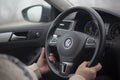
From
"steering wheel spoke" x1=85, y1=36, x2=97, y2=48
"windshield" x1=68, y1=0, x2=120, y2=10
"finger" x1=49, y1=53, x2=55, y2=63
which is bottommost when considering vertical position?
"finger" x1=49, y1=53, x2=55, y2=63

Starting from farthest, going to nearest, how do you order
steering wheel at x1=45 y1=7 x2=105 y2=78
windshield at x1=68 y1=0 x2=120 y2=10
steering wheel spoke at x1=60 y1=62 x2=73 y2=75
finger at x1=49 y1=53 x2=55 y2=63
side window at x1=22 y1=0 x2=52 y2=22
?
1. windshield at x1=68 y1=0 x2=120 y2=10
2. side window at x1=22 y1=0 x2=52 y2=22
3. finger at x1=49 y1=53 x2=55 y2=63
4. steering wheel spoke at x1=60 y1=62 x2=73 y2=75
5. steering wheel at x1=45 y1=7 x2=105 y2=78

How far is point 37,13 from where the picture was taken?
3.57 m

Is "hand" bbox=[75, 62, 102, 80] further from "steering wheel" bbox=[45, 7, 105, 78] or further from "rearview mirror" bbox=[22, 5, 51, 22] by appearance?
"rearview mirror" bbox=[22, 5, 51, 22]

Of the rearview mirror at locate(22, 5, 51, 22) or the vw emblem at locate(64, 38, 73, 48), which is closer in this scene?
the vw emblem at locate(64, 38, 73, 48)

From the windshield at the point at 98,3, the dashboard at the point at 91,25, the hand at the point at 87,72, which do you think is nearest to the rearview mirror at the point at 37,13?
the windshield at the point at 98,3

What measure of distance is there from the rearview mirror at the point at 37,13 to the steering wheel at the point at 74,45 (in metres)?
0.70

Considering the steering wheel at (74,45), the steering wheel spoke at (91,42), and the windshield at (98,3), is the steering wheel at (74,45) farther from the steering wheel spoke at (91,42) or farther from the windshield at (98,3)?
the windshield at (98,3)

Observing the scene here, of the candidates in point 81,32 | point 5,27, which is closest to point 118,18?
point 81,32

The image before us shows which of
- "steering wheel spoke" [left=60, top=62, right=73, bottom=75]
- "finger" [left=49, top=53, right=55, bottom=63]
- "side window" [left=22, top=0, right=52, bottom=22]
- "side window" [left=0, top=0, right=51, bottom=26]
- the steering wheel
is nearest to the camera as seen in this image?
the steering wheel

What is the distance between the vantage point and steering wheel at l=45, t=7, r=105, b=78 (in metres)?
2.35

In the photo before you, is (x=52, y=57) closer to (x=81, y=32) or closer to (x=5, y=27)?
(x=81, y=32)

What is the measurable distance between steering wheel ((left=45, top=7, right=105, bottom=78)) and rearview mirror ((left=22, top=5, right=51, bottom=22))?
703 mm

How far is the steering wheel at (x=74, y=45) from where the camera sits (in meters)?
2.35

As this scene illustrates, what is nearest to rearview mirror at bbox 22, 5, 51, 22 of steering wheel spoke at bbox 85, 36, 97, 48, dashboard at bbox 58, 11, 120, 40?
dashboard at bbox 58, 11, 120, 40
